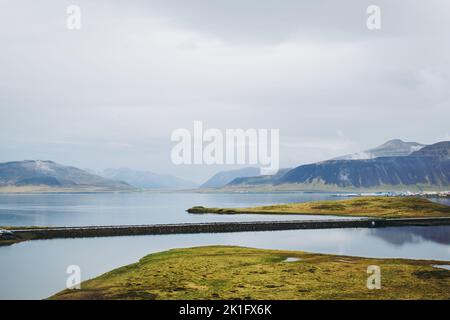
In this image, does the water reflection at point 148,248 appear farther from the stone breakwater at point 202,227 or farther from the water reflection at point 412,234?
the stone breakwater at point 202,227

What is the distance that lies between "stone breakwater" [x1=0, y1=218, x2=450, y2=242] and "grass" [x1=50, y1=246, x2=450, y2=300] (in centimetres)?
4862

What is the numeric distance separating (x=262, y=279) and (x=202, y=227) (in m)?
85.1

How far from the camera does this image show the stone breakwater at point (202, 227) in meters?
128

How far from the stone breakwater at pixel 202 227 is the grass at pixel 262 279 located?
1914 inches

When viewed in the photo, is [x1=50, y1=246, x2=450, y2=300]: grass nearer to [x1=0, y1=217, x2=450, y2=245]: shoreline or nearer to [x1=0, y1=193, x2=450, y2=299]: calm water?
[x1=0, y1=193, x2=450, y2=299]: calm water

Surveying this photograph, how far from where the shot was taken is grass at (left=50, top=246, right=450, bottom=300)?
5784 centimetres

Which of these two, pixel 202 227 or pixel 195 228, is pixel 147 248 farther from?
pixel 202 227

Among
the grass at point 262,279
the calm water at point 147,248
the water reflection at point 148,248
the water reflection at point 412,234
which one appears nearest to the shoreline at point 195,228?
the water reflection at point 148,248

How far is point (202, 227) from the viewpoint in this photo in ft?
496

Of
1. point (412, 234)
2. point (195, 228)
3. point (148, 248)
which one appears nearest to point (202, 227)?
point (195, 228)

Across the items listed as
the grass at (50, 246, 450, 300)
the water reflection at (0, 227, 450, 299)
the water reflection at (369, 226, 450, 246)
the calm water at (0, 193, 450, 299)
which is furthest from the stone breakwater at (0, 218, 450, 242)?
the grass at (50, 246, 450, 300)

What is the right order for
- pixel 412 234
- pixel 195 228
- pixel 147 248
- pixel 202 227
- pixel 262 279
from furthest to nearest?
1. pixel 202 227
2. pixel 195 228
3. pixel 412 234
4. pixel 147 248
5. pixel 262 279
